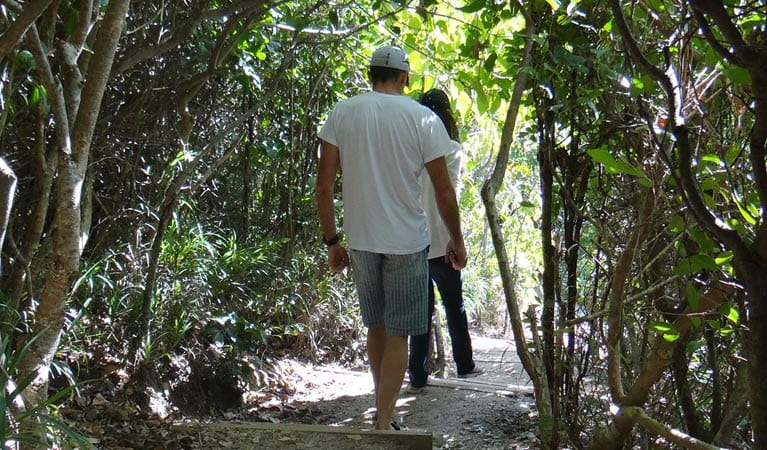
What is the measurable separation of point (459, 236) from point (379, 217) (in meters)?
0.40

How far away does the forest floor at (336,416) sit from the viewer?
3.09 meters

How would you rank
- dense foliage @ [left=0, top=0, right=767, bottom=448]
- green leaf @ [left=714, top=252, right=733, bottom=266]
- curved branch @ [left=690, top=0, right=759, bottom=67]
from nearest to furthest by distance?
curved branch @ [left=690, top=0, right=759, bottom=67]
green leaf @ [left=714, top=252, right=733, bottom=266]
dense foliage @ [left=0, top=0, right=767, bottom=448]

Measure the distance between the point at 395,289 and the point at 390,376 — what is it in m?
0.39

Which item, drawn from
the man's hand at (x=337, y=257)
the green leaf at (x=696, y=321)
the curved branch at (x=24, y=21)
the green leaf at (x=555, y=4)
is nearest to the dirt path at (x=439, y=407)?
the man's hand at (x=337, y=257)

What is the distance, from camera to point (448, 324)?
14.8ft

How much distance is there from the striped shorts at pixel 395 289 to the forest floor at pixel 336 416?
470 mm

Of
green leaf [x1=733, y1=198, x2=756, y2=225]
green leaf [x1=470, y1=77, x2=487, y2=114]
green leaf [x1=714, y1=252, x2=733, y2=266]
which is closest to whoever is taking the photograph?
green leaf [x1=733, y1=198, x2=756, y2=225]

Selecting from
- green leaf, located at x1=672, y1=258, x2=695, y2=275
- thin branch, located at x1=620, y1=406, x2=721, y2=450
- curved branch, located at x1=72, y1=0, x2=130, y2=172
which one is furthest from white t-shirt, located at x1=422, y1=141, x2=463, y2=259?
green leaf, located at x1=672, y1=258, x2=695, y2=275

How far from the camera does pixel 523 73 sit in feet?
9.32

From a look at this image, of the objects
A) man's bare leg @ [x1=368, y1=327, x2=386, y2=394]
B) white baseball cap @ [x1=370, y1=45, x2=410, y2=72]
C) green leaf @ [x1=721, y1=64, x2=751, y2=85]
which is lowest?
man's bare leg @ [x1=368, y1=327, x2=386, y2=394]

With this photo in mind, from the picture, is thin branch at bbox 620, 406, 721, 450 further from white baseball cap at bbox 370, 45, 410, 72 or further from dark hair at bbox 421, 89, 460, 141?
dark hair at bbox 421, 89, 460, 141

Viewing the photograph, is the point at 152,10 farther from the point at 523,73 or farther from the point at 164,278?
the point at 523,73

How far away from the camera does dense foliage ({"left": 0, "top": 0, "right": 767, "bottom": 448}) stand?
211cm

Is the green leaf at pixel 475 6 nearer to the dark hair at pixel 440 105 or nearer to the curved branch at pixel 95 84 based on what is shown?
the dark hair at pixel 440 105
